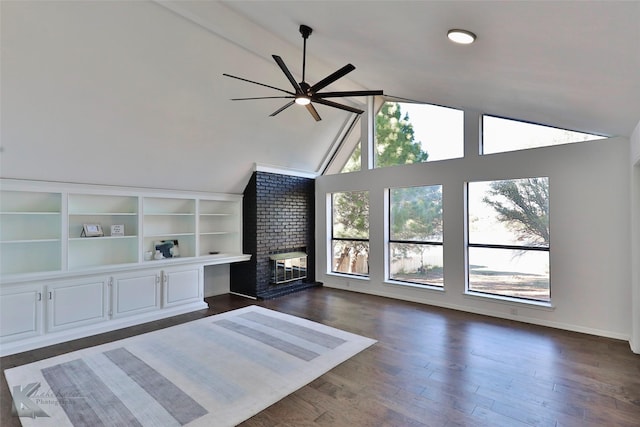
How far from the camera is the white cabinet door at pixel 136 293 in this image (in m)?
4.81

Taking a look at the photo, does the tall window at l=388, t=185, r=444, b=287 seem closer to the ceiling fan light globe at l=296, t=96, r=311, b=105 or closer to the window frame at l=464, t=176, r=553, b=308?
the window frame at l=464, t=176, r=553, b=308

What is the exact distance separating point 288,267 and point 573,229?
4826 mm

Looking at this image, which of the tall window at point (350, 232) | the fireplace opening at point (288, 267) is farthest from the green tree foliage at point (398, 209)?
the fireplace opening at point (288, 267)

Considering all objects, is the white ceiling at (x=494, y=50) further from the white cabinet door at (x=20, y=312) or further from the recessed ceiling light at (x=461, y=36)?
the white cabinet door at (x=20, y=312)

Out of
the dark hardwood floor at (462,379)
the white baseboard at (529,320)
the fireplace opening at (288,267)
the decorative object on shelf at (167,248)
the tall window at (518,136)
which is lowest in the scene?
the dark hardwood floor at (462,379)

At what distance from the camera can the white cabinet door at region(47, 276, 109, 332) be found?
4230 millimetres

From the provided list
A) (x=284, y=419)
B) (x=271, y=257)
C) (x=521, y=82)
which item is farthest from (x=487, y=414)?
(x=271, y=257)

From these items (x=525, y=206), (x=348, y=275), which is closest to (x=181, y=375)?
(x=348, y=275)

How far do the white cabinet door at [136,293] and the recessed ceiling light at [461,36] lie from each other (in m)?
5.03

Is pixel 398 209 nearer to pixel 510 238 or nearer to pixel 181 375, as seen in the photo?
pixel 510 238

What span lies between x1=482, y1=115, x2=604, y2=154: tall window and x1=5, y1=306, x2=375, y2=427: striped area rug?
3.61m

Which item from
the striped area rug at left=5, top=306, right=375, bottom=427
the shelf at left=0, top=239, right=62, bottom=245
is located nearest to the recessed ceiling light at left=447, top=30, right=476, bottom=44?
the striped area rug at left=5, top=306, right=375, bottom=427

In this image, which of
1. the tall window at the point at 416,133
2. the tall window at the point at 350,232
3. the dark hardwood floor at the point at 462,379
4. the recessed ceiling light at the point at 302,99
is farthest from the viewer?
the tall window at the point at 350,232

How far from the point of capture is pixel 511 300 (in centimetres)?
492
